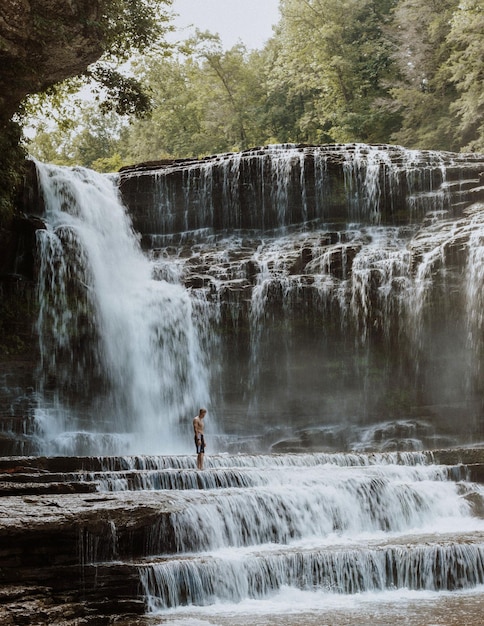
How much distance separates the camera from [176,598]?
9.30 meters

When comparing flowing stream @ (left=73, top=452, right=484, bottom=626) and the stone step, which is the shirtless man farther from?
the stone step

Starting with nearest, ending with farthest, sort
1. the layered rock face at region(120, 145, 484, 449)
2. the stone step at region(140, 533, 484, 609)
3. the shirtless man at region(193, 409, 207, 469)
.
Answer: the stone step at region(140, 533, 484, 609) → the shirtless man at region(193, 409, 207, 469) → the layered rock face at region(120, 145, 484, 449)

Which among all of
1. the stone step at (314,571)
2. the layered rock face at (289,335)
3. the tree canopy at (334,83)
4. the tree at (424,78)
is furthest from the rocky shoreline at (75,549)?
the tree at (424,78)

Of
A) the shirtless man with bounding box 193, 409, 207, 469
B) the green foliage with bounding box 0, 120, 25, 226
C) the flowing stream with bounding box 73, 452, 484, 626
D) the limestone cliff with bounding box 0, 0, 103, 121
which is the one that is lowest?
the flowing stream with bounding box 73, 452, 484, 626

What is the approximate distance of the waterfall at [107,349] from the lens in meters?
21.0

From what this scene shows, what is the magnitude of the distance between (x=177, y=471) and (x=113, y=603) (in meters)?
3.74

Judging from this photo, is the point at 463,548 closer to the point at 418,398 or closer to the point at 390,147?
the point at 418,398

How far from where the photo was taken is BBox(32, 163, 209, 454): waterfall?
68.9 ft

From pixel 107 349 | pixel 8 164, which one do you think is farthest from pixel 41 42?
pixel 107 349

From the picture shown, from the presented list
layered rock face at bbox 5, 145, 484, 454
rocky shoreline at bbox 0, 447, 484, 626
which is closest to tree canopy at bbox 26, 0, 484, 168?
layered rock face at bbox 5, 145, 484, 454

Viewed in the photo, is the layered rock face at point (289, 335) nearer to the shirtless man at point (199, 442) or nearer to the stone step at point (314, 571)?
the shirtless man at point (199, 442)

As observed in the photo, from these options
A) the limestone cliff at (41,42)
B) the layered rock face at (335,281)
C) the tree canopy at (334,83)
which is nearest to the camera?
the limestone cliff at (41,42)

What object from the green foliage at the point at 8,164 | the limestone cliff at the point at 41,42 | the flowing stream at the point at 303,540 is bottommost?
the flowing stream at the point at 303,540

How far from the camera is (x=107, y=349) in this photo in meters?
21.8
